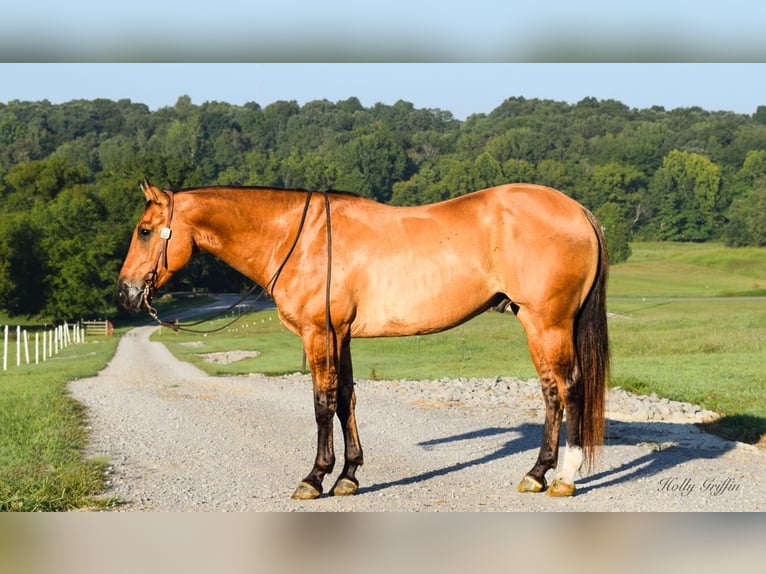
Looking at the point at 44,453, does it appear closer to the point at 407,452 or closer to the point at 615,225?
the point at 407,452

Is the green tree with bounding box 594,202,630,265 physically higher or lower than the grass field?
higher

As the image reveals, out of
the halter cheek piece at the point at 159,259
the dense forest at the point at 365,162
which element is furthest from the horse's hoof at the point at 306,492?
the dense forest at the point at 365,162

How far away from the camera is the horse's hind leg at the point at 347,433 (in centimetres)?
678

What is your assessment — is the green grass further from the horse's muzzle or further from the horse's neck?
the horse's neck

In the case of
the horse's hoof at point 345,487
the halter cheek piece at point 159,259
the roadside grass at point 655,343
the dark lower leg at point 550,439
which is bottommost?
the roadside grass at point 655,343

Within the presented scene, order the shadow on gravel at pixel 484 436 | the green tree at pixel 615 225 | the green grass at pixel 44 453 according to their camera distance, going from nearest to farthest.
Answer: the green grass at pixel 44 453
the shadow on gravel at pixel 484 436
the green tree at pixel 615 225

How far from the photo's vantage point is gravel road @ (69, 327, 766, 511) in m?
6.62

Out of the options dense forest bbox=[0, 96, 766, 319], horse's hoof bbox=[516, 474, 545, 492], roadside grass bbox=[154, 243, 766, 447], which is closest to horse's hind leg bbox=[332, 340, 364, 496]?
horse's hoof bbox=[516, 474, 545, 492]

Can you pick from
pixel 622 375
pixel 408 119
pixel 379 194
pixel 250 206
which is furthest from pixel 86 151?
pixel 250 206

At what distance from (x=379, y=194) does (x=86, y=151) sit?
824 inches

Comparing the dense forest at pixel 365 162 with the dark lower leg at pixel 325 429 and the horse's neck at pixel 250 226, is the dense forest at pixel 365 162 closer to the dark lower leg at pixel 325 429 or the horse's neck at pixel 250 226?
the horse's neck at pixel 250 226

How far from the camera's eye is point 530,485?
6812 mm

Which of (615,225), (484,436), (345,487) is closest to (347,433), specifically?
(345,487)

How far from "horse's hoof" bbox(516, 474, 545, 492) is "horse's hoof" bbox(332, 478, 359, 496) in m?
1.13
